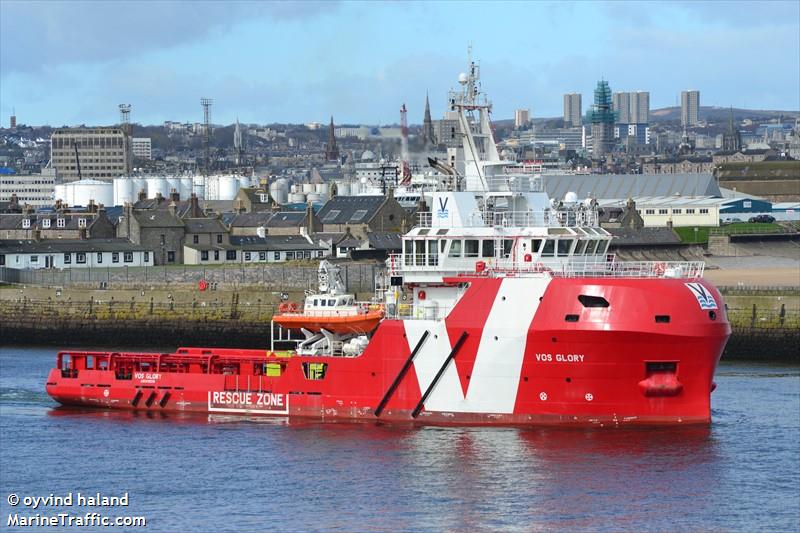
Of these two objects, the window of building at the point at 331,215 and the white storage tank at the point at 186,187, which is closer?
the window of building at the point at 331,215

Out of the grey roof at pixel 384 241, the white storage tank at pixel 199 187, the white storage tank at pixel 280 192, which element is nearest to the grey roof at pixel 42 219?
the grey roof at pixel 384 241

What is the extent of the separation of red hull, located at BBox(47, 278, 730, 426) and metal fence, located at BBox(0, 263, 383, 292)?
26693mm

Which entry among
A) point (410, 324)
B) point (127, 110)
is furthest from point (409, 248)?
point (127, 110)

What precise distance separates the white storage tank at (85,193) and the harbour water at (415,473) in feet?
362

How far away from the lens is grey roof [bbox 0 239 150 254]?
7225cm

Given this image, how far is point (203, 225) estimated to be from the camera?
258 ft

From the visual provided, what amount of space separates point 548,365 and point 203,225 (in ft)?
143

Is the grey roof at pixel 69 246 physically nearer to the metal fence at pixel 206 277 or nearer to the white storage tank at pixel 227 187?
the metal fence at pixel 206 277

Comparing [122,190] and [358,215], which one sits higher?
[358,215]

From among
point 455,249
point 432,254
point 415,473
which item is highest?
point 455,249

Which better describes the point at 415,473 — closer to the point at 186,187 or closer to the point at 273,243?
the point at 273,243

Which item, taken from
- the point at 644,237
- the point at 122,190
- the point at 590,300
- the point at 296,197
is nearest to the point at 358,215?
the point at 644,237

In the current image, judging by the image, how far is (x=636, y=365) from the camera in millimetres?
37000

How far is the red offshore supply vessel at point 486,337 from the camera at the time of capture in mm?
37031
